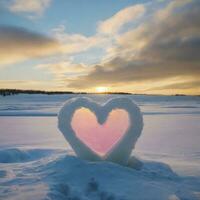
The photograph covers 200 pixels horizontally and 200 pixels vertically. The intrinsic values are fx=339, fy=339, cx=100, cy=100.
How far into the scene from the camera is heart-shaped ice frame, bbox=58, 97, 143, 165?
4.39m

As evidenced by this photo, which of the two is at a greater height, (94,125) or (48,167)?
(94,125)

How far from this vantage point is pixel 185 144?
23.8 feet

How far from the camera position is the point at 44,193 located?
3.38 m

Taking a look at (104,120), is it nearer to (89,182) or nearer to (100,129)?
(100,129)

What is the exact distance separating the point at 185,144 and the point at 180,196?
378 centimetres

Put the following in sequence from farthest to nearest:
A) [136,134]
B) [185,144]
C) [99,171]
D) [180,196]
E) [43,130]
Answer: [43,130], [185,144], [136,134], [99,171], [180,196]

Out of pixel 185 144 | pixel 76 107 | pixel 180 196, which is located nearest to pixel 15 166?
pixel 76 107

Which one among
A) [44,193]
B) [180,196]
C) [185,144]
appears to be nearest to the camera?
[44,193]

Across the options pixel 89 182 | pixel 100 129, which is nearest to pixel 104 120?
pixel 100 129

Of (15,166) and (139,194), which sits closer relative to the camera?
(139,194)

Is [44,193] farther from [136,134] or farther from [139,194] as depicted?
[136,134]

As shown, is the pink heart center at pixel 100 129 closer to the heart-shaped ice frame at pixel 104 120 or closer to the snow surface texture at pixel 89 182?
the heart-shaped ice frame at pixel 104 120

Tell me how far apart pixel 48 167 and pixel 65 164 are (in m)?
0.22

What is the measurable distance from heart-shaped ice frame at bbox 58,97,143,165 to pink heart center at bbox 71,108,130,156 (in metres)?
0.09
